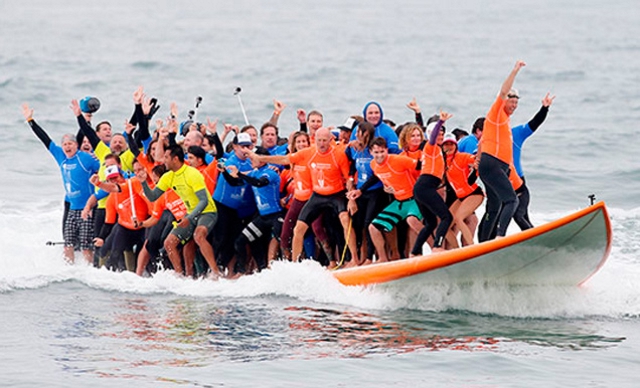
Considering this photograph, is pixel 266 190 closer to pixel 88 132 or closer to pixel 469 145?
pixel 469 145

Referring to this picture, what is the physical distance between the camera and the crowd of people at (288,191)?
11688 millimetres

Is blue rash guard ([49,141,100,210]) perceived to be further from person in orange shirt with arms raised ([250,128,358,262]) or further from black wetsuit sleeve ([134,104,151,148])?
person in orange shirt with arms raised ([250,128,358,262])

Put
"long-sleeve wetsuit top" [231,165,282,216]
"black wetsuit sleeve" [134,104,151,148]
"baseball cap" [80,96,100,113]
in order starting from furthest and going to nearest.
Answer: "baseball cap" [80,96,100,113] < "black wetsuit sleeve" [134,104,151,148] < "long-sleeve wetsuit top" [231,165,282,216]

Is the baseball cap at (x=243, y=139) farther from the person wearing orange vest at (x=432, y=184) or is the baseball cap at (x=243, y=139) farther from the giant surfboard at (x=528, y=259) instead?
the person wearing orange vest at (x=432, y=184)

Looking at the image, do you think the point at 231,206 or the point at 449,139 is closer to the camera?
the point at 449,139

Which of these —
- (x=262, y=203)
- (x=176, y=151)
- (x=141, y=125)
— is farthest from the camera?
(x=141, y=125)

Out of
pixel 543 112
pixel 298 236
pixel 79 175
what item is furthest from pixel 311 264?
pixel 79 175

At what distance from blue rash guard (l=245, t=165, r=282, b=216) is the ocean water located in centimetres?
72

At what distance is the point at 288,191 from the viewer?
13.4 m

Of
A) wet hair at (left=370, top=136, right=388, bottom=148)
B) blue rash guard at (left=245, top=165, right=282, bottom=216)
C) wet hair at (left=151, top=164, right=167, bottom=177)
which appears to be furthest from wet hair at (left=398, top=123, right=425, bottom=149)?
wet hair at (left=151, top=164, right=167, bottom=177)

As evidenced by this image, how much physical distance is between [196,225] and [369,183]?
2120mm

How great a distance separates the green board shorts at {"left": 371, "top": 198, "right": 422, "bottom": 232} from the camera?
1206 centimetres

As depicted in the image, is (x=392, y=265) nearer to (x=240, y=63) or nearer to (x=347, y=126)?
(x=347, y=126)

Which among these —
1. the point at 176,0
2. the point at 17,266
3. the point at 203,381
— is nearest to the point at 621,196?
the point at 17,266
